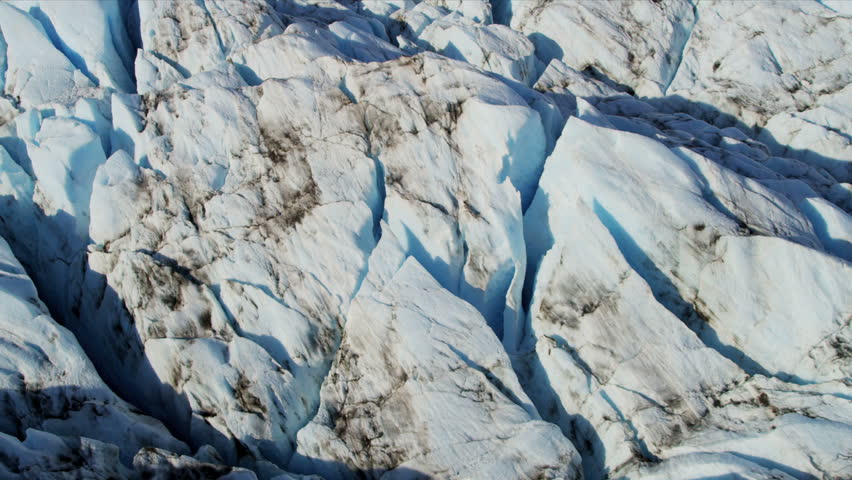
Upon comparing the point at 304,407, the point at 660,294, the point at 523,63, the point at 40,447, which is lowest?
the point at 304,407

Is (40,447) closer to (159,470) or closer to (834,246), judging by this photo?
(159,470)

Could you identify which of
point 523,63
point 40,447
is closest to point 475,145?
point 523,63

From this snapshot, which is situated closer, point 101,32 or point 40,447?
point 40,447

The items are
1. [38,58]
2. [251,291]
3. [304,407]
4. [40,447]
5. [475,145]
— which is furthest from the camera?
[38,58]

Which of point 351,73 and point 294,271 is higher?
point 351,73

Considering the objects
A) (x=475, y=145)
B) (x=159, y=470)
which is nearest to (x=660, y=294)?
(x=475, y=145)

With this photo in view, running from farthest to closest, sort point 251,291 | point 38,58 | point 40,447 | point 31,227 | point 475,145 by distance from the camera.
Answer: point 38,58, point 31,227, point 475,145, point 251,291, point 40,447
